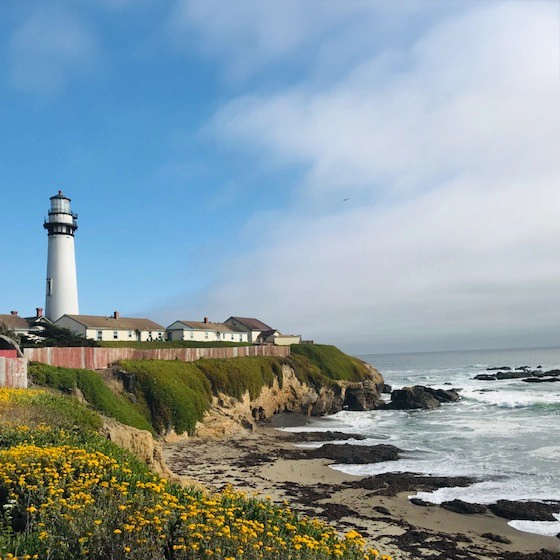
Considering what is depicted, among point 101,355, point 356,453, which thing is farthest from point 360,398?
point 101,355

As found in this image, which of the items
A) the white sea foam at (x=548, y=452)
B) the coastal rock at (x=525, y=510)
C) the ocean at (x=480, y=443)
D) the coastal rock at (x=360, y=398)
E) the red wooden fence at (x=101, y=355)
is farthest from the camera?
the coastal rock at (x=360, y=398)

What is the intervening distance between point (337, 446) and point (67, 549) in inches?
962

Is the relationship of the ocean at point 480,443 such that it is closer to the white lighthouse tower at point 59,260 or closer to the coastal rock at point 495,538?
the coastal rock at point 495,538

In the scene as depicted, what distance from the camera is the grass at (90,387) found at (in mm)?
25227

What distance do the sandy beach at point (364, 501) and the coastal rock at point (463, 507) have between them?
175 millimetres

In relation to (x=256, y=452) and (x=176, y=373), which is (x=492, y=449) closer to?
(x=256, y=452)

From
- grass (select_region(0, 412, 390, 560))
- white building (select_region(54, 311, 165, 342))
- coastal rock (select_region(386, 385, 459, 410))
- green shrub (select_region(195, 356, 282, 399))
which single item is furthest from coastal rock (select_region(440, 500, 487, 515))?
white building (select_region(54, 311, 165, 342))

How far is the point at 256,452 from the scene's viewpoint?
27.7m

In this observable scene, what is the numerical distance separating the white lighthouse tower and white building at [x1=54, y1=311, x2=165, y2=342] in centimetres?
168

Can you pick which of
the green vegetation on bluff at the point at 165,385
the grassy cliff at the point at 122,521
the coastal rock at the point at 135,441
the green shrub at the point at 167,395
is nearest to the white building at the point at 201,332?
the green vegetation on bluff at the point at 165,385

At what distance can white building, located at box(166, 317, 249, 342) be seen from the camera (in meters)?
71.8

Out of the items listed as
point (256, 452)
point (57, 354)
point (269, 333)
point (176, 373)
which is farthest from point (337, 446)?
point (269, 333)

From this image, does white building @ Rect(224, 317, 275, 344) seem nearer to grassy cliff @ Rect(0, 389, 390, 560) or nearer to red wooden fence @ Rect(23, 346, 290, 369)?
red wooden fence @ Rect(23, 346, 290, 369)

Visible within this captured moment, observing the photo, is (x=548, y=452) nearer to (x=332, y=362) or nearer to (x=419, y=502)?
(x=419, y=502)
